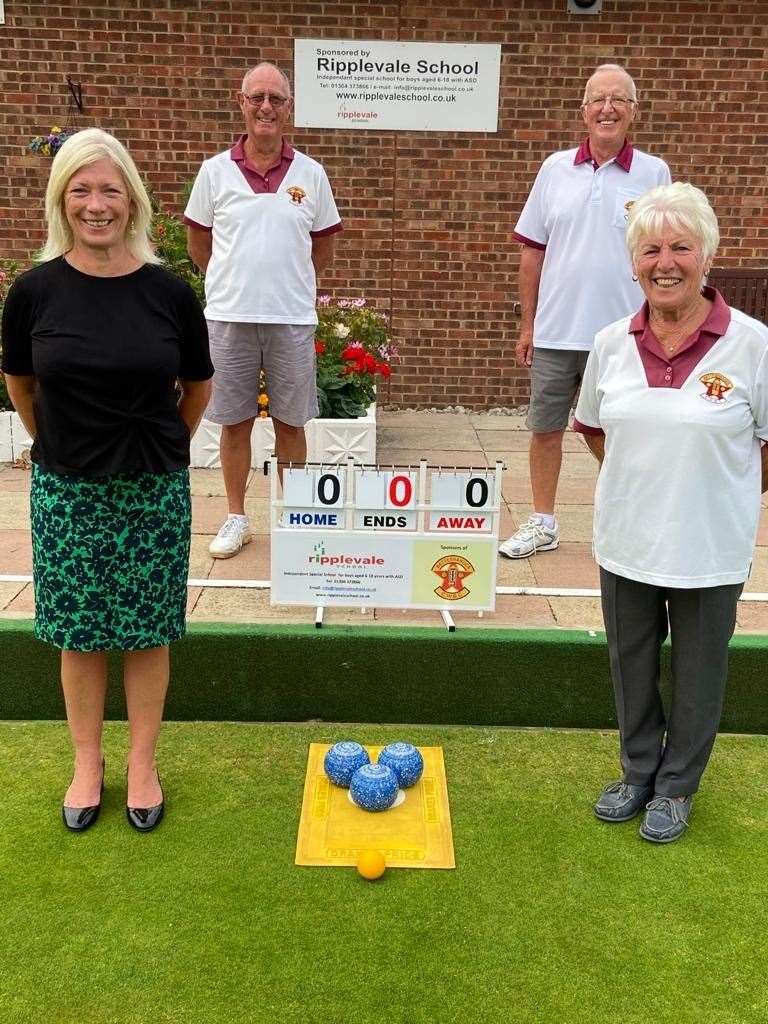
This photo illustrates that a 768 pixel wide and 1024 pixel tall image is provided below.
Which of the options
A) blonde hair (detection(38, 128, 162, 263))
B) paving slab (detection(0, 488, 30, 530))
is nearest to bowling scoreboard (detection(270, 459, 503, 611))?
blonde hair (detection(38, 128, 162, 263))

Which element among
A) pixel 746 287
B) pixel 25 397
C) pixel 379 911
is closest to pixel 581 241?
pixel 25 397

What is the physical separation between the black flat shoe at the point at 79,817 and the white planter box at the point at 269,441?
290cm

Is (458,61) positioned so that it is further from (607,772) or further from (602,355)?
(607,772)

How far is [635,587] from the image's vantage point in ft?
7.23

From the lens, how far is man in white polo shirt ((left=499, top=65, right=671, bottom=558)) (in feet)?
10.8

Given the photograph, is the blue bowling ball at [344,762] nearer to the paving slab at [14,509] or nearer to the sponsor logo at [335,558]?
the sponsor logo at [335,558]

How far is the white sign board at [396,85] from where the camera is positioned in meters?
6.27

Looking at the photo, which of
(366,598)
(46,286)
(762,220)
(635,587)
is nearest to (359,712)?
(366,598)

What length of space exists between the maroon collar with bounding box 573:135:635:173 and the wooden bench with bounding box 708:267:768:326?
372 centimetres

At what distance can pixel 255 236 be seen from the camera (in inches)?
133

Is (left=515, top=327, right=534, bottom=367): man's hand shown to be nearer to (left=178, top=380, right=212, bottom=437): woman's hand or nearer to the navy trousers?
the navy trousers

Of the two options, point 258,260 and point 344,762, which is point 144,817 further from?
point 258,260

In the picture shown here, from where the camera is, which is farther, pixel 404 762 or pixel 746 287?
pixel 746 287

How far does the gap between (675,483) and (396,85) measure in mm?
5248
